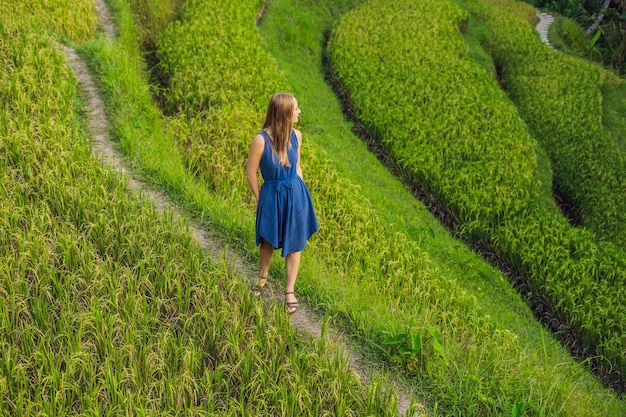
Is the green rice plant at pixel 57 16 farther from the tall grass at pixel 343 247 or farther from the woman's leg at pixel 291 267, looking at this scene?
the woman's leg at pixel 291 267

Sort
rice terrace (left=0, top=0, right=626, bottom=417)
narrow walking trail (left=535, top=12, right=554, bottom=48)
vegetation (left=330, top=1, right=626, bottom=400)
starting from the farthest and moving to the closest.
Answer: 1. narrow walking trail (left=535, top=12, right=554, bottom=48)
2. vegetation (left=330, top=1, right=626, bottom=400)
3. rice terrace (left=0, top=0, right=626, bottom=417)

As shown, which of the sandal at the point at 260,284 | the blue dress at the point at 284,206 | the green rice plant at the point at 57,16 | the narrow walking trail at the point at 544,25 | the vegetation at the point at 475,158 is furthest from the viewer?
the narrow walking trail at the point at 544,25

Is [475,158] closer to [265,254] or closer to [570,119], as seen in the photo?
[570,119]

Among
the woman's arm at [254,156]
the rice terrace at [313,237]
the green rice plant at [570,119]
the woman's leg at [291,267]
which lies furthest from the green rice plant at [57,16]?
the green rice plant at [570,119]

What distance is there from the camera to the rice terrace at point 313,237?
153 inches

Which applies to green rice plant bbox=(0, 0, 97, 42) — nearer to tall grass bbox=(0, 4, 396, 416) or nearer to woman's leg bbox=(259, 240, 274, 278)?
tall grass bbox=(0, 4, 396, 416)

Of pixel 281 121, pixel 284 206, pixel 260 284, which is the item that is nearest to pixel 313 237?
pixel 260 284

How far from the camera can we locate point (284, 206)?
4246 mm

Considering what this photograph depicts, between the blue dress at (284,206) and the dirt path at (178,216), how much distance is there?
56 cm

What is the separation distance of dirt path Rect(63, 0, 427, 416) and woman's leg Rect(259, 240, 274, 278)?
22 cm

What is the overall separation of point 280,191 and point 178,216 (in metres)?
1.67

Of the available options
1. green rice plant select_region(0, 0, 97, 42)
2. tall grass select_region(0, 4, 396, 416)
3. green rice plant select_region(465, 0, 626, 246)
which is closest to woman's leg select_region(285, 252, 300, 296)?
tall grass select_region(0, 4, 396, 416)

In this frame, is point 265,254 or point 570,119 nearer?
point 265,254

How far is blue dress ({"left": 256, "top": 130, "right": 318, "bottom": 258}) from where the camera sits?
4219 mm
